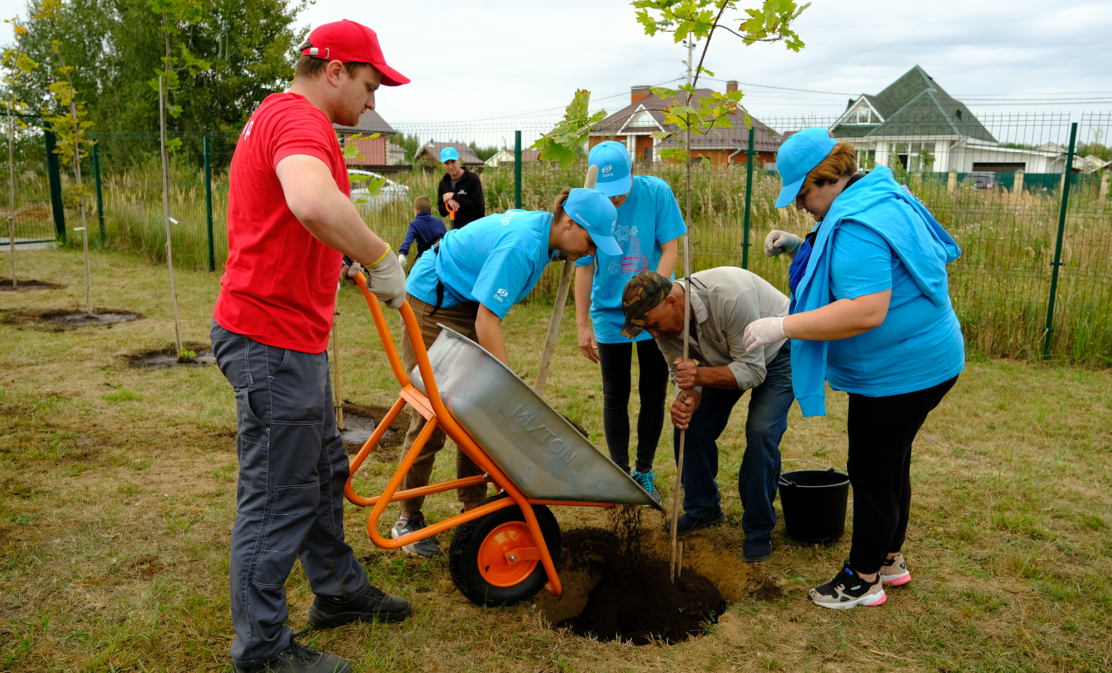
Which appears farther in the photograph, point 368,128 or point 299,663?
point 368,128

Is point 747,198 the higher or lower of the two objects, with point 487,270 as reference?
higher

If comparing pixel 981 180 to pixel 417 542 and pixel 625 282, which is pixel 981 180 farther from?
pixel 417 542

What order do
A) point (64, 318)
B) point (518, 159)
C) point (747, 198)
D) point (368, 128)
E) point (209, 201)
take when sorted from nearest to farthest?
point (747, 198), point (64, 318), point (518, 159), point (209, 201), point (368, 128)

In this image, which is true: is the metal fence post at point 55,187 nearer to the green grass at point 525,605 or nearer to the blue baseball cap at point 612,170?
the green grass at point 525,605

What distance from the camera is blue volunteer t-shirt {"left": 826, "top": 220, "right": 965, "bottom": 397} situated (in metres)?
2.15

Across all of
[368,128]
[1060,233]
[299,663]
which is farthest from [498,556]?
[368,128]

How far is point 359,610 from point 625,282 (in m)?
1.73

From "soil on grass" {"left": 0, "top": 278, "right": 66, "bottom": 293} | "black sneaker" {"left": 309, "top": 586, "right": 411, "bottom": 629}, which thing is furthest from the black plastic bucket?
"soil on grass" {"left": 0, "top": 278, "right": 66, "bottom": 293}

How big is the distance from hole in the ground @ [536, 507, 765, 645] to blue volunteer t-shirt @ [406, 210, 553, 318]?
113 cm

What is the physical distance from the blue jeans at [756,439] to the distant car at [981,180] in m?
4.97

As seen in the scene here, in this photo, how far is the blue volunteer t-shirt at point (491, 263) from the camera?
2525 mm

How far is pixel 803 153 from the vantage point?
2.32 metres

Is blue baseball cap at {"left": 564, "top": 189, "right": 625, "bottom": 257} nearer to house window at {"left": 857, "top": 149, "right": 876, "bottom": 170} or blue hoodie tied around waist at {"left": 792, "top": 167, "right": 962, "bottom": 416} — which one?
blue hoodie tied around waist at {"left": 792, "top": 167, "right": 962, "bottom": 416}

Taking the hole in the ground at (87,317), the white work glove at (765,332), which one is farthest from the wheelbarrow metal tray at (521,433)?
the hole in the ground at (87,317)
